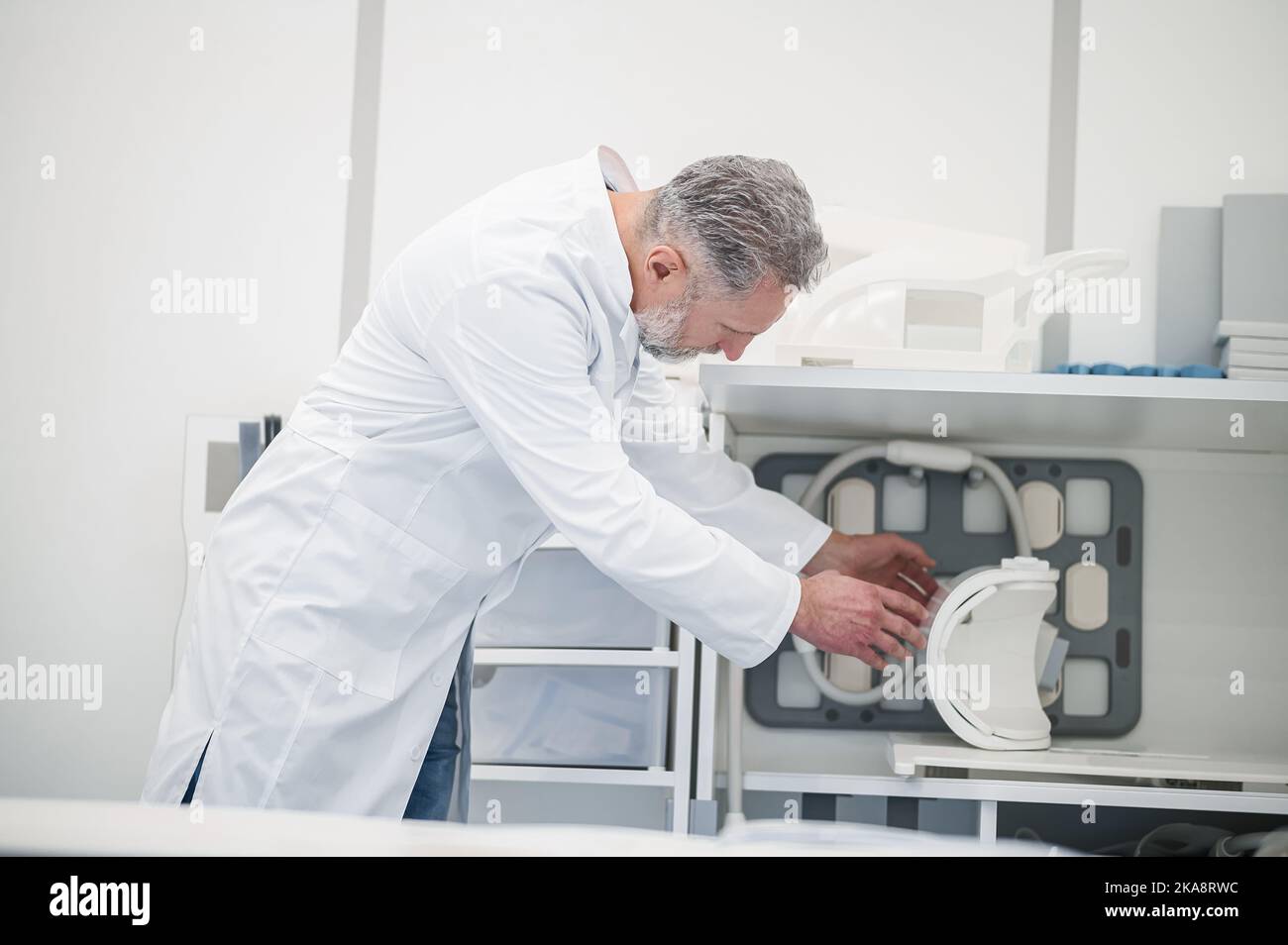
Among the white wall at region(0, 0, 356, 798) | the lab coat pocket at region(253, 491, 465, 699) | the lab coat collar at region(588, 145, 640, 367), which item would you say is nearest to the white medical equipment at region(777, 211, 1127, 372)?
the lab coat collar at region(588, 145, 640, 367)

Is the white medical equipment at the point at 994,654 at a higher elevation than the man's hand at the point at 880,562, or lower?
lower

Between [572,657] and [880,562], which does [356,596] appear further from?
[880,562]

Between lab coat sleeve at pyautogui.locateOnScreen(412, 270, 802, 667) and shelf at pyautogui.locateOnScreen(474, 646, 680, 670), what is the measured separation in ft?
1.30

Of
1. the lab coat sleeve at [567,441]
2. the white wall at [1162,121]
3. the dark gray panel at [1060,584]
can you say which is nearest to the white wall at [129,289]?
the lab coat sleeve at [567,441]

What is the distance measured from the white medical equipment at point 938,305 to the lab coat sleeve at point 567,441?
1.48 feet

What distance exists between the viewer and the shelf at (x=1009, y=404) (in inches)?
54.6

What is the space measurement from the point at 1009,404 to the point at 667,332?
51 centimetres

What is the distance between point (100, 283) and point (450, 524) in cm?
113

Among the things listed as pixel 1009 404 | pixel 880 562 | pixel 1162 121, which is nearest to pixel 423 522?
pixel 880 562

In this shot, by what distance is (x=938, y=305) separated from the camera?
5.08ft

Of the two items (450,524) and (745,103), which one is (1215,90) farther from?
(450,524)

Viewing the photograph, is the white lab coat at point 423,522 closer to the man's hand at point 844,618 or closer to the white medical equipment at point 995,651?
the man's hand at point 844,618

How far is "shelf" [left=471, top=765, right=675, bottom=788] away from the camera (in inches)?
60.8

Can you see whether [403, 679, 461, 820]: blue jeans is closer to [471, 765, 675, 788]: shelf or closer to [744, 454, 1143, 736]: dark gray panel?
[471, 765, 675, 788]: shelf
